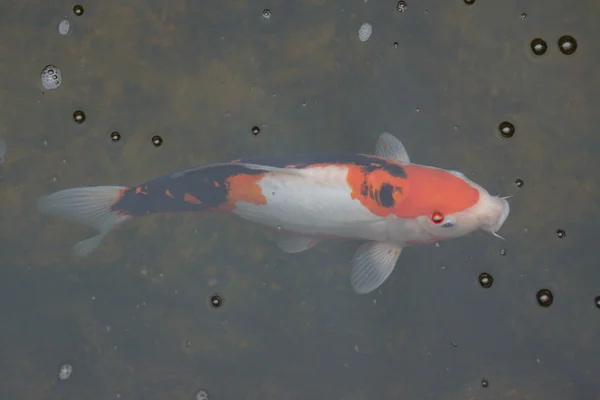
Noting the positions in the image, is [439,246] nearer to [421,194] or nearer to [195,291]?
[421,194]

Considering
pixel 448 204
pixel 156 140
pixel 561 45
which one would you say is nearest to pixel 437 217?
pixel 448 204

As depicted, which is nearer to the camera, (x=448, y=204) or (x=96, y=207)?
(x=448, y=204)

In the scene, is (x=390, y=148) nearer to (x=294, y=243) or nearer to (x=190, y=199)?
(x=294, y=243)

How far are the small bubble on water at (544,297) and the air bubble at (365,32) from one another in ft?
2.20

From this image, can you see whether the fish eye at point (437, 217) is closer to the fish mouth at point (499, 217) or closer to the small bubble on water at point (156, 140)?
the fish mouth at point (499, 217)

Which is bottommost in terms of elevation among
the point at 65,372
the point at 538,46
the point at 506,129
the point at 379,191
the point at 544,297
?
the point at 65,372

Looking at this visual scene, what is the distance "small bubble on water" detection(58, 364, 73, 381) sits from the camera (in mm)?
1289

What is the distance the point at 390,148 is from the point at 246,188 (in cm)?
32

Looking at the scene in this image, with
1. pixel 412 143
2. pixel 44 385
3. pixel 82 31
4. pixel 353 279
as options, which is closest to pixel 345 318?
pixel 353 279

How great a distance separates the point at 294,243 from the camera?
122cm

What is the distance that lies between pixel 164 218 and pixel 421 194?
56cm

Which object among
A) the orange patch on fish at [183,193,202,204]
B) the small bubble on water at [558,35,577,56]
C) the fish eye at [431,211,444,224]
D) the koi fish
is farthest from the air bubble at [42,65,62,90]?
the small bubble on water at [558,35,577,56]

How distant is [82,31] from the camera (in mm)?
1281

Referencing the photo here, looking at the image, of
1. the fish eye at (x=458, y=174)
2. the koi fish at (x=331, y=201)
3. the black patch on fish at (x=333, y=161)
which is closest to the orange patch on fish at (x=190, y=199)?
the koi fish at (x=331, y=201)
